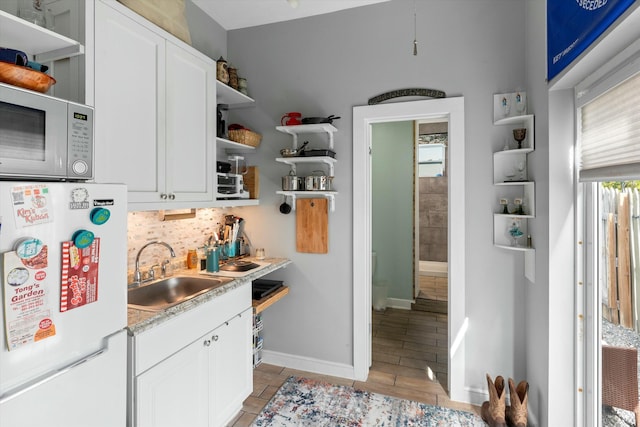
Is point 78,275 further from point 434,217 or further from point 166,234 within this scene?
point 434,217

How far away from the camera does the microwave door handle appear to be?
937 millimetres

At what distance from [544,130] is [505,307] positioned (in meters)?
1.19

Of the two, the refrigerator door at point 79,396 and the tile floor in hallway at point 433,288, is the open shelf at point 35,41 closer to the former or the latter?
the refrigerator door at point 79,396

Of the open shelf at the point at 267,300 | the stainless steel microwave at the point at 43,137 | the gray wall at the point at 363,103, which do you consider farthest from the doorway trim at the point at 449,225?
the stainless steel microwave at the point at 43,137

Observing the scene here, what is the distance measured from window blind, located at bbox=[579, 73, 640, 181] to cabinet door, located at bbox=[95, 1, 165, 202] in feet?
6.89

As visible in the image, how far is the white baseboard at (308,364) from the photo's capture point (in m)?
2.62

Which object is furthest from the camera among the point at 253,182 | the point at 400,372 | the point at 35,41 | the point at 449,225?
the point at 253,182

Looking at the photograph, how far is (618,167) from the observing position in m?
1.28

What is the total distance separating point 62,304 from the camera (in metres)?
1.06

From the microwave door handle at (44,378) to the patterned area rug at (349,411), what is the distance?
4.30 feet

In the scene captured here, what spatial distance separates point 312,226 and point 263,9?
5.73 feet

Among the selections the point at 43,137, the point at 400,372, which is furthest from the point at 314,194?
the point at 43,137

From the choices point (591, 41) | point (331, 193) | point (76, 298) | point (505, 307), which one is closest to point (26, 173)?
point (76, 298)

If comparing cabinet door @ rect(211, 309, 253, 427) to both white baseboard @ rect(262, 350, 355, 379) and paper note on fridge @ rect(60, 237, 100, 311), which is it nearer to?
white baseboard @ rect(262, 350, 355, 379)
